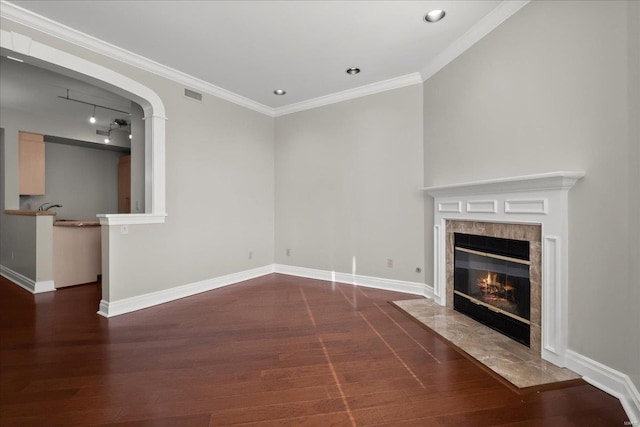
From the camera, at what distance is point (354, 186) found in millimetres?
4375

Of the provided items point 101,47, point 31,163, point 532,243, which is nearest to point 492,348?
point 532,243

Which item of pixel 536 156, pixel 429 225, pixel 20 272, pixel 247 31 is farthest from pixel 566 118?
pixel 20 272

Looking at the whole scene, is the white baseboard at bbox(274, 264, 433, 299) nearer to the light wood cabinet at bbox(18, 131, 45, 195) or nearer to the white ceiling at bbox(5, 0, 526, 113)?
the white ceiling at bbox(5, 0, 526, 113)

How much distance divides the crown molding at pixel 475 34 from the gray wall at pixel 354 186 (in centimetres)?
39

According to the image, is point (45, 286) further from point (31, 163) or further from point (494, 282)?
point (494, 282)

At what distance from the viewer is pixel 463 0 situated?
2465 millimetres

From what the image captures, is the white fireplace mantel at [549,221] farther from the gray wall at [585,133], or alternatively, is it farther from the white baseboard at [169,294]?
the white baseboard at [169,294]

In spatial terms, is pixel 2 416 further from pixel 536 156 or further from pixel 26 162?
pixel 26 162

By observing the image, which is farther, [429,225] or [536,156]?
[429,225]

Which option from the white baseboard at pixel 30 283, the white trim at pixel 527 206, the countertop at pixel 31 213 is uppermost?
the white trim at pixel 527 206

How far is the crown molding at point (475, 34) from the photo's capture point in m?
2.48

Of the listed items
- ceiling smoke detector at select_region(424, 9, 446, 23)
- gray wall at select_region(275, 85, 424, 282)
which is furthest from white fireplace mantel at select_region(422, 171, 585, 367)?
ceiling smoke detector at select_region(424, 9, 446, 23)

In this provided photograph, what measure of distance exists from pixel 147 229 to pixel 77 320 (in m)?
1.14

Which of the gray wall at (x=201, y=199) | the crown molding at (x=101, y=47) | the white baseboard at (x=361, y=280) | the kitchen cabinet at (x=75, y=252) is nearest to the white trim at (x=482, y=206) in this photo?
the white baseboard at (x=361, y=280)
